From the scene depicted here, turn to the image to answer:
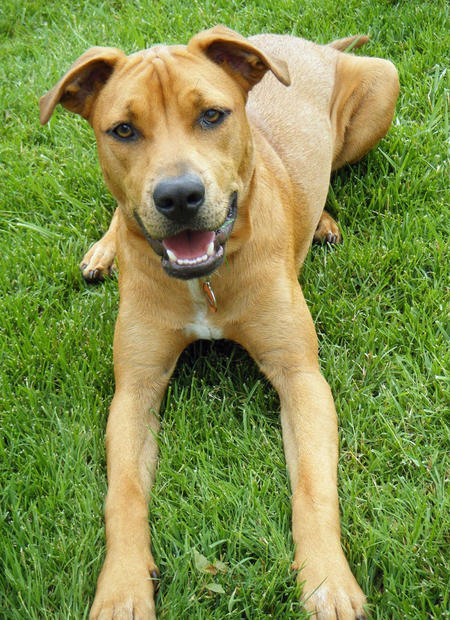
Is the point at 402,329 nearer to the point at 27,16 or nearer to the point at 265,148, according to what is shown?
the point at 265,148

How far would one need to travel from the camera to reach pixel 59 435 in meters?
3.64

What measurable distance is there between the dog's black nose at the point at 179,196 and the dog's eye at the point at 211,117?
1.15ft

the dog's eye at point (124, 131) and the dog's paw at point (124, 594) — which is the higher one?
the dog's eye at point (124, 131)

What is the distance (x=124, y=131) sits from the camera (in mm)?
3293

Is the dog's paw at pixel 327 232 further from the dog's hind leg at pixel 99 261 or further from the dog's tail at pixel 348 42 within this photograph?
the dog's tail at pixel 348 42

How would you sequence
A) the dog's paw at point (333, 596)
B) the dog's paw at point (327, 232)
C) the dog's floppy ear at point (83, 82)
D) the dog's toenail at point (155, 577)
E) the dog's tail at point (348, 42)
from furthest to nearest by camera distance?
the dog's tail at point (348, 42) → the dog's paw at point (327, 232) → the dog's floppy ear at point (83, 82) → the dog's toenail at point (155, 577) → the dog's paw at point (333, 596)

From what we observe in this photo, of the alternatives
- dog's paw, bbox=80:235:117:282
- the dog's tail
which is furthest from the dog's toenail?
the dog's tail

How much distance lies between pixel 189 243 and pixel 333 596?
61.0 inches

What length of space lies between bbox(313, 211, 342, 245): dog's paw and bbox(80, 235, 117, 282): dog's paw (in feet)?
4.11

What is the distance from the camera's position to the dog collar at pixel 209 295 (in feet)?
11.8

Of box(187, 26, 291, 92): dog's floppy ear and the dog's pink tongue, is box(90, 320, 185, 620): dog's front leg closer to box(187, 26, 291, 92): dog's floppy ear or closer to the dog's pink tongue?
the dog's pink tongue

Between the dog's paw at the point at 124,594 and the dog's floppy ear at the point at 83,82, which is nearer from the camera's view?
the dog's paw at the point at 124,594

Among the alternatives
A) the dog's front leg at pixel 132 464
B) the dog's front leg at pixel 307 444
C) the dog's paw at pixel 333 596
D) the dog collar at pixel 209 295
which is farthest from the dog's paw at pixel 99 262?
the dog's paw at pixel 333 596

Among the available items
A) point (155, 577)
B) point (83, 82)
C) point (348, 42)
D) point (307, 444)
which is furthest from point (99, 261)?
point (348, 42)
